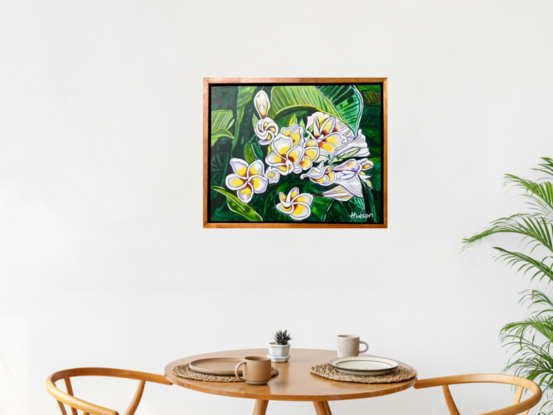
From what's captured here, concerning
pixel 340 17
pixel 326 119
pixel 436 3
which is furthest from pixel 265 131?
pixel 436 3

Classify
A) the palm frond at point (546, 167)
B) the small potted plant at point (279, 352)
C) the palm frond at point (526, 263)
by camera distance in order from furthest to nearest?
the palm frond at point (546, 167) < the palm frond at point (526, 263) < the small potted plant at point (279, 352)

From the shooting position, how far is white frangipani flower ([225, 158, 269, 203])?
106 inches

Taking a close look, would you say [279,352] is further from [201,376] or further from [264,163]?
[264,163]

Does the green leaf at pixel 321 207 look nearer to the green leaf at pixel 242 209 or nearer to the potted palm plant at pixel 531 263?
the green leaf at pixel 242 209

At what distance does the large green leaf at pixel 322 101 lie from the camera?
2.69 meters

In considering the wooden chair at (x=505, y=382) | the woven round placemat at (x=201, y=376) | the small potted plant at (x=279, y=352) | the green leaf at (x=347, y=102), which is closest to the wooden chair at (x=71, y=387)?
the woven round placemat at (x=201, y=376)

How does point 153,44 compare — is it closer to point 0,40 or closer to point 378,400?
point 0,40

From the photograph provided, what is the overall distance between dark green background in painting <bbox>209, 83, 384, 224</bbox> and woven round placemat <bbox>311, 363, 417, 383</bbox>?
3.32 feet

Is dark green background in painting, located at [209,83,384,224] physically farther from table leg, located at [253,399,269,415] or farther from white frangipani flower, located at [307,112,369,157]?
table leg, located at [253,399,269,415]

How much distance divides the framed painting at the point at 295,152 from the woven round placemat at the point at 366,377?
993 mm

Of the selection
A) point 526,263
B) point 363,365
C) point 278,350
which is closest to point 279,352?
point 278,350

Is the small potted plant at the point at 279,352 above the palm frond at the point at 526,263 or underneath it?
underneath

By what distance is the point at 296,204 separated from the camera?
2.68 m
